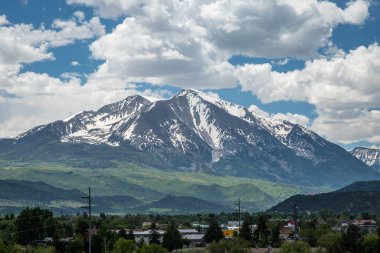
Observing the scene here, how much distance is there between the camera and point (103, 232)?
7505 inches

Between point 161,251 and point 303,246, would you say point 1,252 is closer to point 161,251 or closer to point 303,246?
point 161,251

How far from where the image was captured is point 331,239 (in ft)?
568

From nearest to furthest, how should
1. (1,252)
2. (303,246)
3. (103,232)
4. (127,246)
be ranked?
1. (1,252)
2. (303,246)
3. (127,246)
4. (103,232)

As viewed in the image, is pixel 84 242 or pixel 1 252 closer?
pixel 1 252

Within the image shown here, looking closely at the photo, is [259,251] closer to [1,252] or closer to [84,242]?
[84,242]

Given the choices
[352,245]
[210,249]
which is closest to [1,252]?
[210,249]

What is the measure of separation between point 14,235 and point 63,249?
2647 centimetres

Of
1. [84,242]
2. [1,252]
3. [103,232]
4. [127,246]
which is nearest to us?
[1,252]

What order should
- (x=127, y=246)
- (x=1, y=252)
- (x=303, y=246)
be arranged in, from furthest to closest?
(x=127, y=246), (x=303, y=246), (x=1, y=252)

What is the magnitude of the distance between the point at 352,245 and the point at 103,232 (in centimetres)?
7154

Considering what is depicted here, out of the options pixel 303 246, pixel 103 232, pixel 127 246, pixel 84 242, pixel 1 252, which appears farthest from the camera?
pixel 103 232

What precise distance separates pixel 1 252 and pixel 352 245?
286 ft

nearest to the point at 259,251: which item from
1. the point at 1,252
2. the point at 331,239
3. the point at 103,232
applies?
the point at 331,239

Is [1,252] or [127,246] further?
[127,246]
